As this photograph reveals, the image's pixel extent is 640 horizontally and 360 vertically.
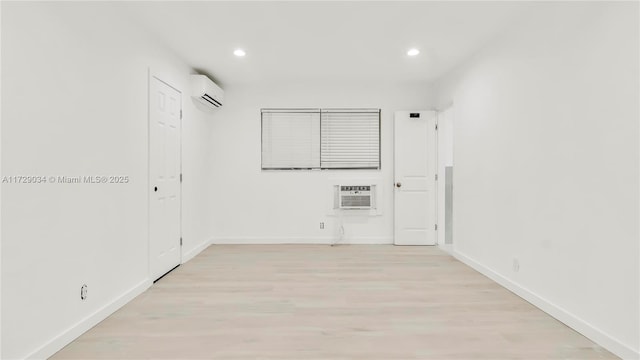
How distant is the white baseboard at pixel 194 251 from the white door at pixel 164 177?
175 mm

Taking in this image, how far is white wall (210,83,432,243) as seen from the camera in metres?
5.04

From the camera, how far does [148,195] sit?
3115 mm

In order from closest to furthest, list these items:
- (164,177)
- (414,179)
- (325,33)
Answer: (325,33) → (164,177) → (414,179)

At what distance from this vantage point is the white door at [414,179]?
4.98 metres

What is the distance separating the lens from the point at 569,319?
228 centimetres

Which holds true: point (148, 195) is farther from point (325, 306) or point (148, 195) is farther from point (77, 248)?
point (325, 306)

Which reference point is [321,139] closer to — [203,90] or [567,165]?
[203,90]

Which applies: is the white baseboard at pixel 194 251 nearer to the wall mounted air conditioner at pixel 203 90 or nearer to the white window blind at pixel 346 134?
the wall mounted air conditioner at pixel 203 90

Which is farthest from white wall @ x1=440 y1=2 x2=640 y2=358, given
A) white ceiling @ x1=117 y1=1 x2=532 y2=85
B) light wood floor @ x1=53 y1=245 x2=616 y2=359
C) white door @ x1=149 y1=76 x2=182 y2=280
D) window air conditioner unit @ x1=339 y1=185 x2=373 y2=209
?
white door @ x1=149 y1=76 x2=182 y2=280

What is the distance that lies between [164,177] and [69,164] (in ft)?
4.51

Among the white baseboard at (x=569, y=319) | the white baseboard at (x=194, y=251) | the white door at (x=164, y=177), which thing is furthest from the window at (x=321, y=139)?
the white baseboard at (x=569, y=319)

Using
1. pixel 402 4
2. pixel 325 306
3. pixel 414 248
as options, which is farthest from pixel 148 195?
pixel 414 248

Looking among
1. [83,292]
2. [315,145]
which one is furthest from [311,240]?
[83,292]

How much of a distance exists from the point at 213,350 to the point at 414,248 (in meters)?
3.50
